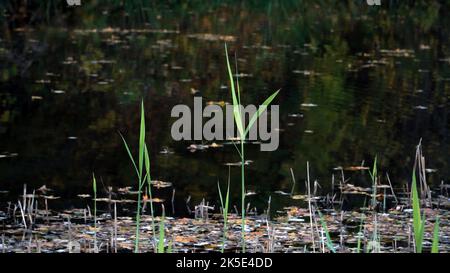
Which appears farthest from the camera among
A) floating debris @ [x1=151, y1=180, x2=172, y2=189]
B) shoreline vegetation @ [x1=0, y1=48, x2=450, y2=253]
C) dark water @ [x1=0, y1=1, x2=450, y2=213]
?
dark water @ [x1=0, y1=1, x2=450, y2=213]

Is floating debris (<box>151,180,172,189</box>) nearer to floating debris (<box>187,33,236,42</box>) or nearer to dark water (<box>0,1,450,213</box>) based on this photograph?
dark water (<box>0,1,450,213</box>)

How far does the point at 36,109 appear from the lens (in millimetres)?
9430

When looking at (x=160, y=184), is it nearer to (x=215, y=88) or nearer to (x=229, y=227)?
(x=229, y=227)

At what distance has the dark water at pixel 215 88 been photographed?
24.1ft

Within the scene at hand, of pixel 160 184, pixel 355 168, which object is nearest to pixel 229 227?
pixel 160 184

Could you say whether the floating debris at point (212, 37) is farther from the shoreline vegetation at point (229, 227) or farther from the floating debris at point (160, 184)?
the shoreline vegetation at point (229, 227)

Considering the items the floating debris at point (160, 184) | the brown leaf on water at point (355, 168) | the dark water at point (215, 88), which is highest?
the dark water at point (215, 88)

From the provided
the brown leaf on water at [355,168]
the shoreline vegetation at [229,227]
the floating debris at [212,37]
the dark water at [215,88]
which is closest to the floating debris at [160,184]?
the dark water at [215,88]

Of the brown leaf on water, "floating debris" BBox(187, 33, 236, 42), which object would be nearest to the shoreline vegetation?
the brown leaf on water

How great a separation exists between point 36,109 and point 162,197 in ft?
11.1

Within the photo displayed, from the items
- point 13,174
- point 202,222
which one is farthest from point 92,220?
point 13,174

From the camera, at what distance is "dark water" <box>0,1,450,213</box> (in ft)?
24.1

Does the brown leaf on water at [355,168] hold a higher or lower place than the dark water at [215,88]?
lower

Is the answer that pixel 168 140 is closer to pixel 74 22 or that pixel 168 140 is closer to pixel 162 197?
pixel 162 197
